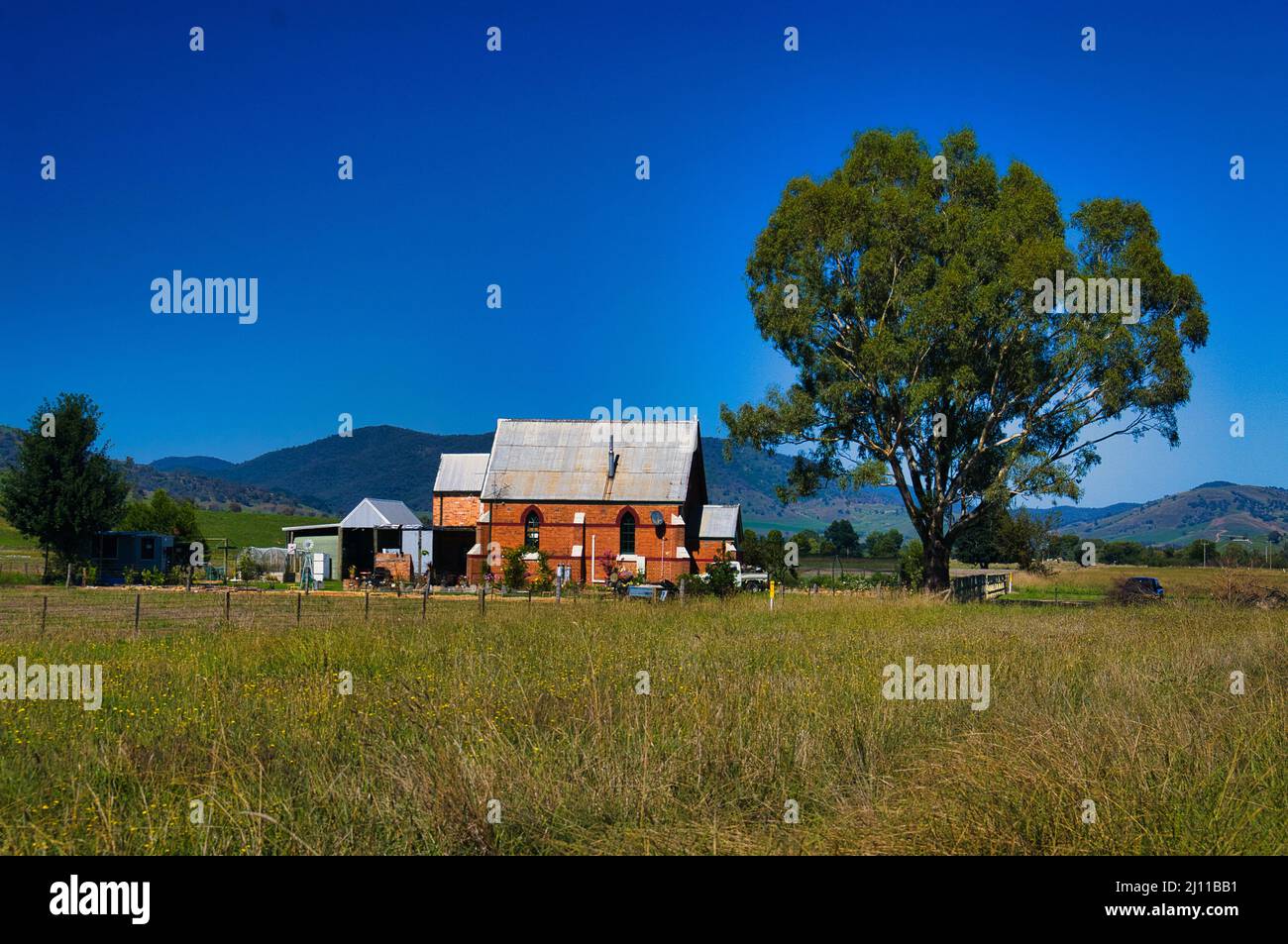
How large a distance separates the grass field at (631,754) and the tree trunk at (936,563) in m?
19.7

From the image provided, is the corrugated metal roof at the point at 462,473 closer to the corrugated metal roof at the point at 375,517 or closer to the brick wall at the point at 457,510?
the brick wall at the point at 457,510

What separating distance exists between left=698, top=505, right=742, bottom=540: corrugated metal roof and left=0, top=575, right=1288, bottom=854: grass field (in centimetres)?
4260

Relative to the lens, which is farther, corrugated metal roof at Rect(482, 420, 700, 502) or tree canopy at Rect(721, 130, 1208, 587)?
corrugated metal roof at Rect(482, 420, 700, 502)

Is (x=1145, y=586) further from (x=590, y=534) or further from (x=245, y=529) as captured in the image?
(x=245, y=529)

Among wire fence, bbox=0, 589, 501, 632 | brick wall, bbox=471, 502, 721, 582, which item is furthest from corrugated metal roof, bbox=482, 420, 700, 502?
wire fence, bbox=0, 589, 501, 632

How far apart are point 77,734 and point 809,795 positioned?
22.5ft

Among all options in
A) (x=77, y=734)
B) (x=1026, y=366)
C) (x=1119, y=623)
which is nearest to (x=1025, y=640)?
(x=1119, y=623)

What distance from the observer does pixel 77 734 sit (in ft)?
30.0

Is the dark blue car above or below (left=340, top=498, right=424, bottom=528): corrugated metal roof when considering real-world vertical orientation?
below

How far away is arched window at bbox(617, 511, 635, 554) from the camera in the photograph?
171 feet

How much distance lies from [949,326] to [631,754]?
2655cm

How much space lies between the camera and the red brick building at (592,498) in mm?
51500

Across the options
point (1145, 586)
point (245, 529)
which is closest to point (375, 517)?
point (1145, 586)

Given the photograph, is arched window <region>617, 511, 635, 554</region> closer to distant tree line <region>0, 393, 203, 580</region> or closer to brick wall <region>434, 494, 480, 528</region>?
brick wall <region>434, 494, 480, 528</region>
